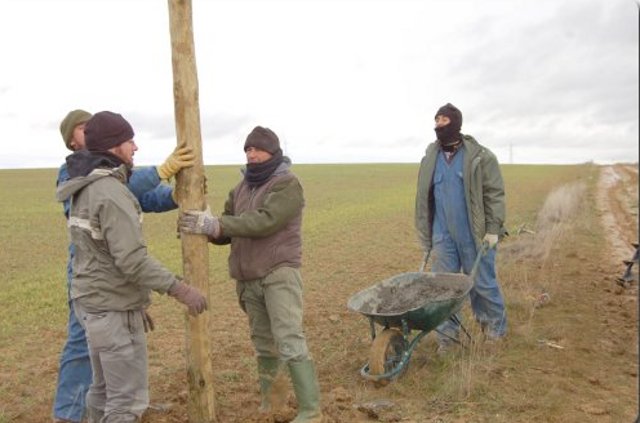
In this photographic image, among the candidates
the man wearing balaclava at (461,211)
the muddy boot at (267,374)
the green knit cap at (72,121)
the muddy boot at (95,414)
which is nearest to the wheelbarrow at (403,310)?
the man wearing balaclava at (461,211)

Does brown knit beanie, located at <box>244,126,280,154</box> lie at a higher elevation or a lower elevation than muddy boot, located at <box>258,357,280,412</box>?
higher

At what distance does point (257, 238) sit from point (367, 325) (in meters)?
3.31

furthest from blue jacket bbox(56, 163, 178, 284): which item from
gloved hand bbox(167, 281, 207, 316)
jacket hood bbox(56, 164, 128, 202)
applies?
gloved hand bbox(167, 281, 207, 316)

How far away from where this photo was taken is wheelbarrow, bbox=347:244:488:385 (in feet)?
16.6

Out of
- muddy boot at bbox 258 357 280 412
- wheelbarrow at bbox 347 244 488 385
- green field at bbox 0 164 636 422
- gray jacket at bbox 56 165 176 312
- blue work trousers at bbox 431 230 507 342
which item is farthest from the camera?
blue work trousers at bbox 431 230 507 342

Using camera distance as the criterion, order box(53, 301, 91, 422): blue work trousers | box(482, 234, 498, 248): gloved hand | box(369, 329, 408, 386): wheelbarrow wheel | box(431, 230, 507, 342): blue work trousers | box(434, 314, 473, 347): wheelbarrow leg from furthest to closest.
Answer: box(431, 230, 507, 342): blue work trousers, box(482, 234, 498, 248): gloved hand, box(434, 314, 473, 347): wheelbarrow leg, box(369, 329, 408, 386): wheelbarrow wheel, box(53, 301, 91, 422): blue work trousers

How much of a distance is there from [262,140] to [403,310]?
2.17 meters

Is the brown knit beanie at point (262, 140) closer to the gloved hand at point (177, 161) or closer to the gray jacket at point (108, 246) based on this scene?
the gloved hand at point (177, 161)

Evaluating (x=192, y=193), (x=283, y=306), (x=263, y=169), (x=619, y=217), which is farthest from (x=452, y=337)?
(x=619, y=217)

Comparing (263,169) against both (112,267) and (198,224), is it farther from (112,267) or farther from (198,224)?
(112,267)

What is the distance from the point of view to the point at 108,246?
3.53 m

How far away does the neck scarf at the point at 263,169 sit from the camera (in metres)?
4.34

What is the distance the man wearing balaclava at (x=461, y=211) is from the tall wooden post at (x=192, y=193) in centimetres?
231

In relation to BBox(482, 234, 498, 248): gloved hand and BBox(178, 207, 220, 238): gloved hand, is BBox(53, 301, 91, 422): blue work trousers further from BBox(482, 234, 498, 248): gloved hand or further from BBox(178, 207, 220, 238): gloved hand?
BBox(482, 234, 498, 248): gloved hand
